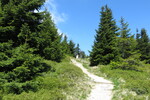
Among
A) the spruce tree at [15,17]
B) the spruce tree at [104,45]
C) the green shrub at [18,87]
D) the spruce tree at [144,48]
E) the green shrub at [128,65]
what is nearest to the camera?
the green shrub at [18,87]

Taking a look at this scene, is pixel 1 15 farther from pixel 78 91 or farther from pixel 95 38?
pixel 95 38

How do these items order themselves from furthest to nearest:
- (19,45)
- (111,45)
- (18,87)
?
(111,45) < (19,45) < (18,87)

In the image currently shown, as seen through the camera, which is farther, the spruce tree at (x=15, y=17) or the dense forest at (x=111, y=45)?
the dense forest at (x=111, y=45)

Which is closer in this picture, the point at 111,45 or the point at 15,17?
the point at 15,17

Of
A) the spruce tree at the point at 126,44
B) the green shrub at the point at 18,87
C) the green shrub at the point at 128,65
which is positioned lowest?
the green shrub at the point at 18,87

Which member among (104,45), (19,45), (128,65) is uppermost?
(104,45)

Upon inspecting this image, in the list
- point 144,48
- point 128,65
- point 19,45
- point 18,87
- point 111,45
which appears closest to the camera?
point 18,87

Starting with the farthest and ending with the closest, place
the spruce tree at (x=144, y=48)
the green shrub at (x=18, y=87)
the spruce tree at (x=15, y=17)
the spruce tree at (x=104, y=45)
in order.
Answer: the spruce tree at (x=144, y=48) → the spruce tree at (x=104, y=45) → the spruce tree at (x=15, y=17) → the green shrub at (x=18, y=87)

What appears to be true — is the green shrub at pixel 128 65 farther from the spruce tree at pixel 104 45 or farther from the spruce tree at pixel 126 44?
the spruce tree at pixel 104 45

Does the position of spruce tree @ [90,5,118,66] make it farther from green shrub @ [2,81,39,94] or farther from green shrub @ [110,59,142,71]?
green shrub @ [2,81,39,94]

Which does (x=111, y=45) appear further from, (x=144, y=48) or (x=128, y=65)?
(x=144, y=48)

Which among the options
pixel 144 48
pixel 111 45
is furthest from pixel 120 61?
pixel 144 48

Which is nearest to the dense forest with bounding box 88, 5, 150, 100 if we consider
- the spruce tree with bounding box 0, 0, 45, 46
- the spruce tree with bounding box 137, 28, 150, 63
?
the spruce tree with bounding box 0, 0, 45, 46

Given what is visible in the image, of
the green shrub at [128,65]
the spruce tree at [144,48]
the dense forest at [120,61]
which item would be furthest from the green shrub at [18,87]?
the spruce tree at [144,48]
